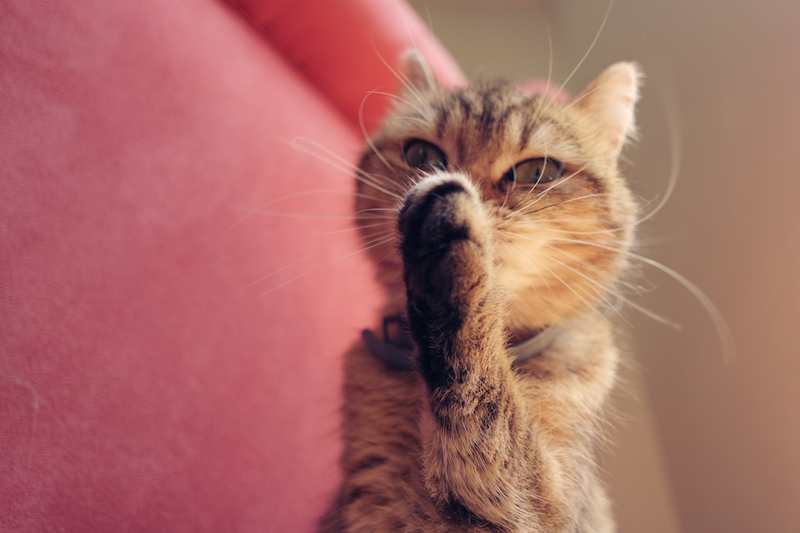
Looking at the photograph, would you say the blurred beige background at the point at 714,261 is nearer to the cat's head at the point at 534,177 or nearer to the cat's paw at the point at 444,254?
the cat's head at the point at 534,177

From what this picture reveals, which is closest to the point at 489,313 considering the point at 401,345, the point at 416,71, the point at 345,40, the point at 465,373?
the point at 465,373

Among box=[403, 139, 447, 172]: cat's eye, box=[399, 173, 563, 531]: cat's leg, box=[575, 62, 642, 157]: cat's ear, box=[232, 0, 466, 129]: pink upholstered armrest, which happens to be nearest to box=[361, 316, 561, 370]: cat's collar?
box=[399, 173, 563, 531]: cat's leg

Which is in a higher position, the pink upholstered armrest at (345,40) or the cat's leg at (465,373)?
the pink upholstered armrest at (345,40)

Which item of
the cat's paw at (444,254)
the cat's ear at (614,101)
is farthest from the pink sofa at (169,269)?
the cat's ear at (614,101)

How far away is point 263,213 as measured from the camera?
844 mm

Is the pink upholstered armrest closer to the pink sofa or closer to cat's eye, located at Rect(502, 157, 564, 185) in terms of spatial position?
Answer: the pink sofa

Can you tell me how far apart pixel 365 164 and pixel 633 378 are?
769 mm

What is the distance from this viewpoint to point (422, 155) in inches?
25.9

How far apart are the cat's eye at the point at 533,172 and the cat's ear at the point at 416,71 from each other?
→ 0.33 meters

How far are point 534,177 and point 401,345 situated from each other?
0.34 meters

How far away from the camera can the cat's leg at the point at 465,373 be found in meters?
0.33

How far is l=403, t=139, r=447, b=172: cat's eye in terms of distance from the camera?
0.64m

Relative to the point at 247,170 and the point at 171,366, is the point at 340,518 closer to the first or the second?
the point at 171,366

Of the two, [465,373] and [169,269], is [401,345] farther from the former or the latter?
[169,269]
